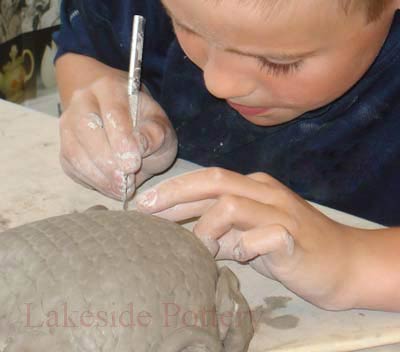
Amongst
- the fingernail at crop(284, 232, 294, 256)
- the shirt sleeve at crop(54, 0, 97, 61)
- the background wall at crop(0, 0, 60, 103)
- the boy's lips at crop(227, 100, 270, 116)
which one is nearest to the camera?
the fingernail at crop(284, 232, 294, 256)

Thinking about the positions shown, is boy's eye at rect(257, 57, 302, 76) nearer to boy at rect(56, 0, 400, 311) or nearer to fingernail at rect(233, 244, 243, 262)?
boy at rect(56, 0, 400, 311)

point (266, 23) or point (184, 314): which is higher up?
point (266, 23)

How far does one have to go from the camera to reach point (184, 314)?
0.43 meters

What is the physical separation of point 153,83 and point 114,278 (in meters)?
0.53

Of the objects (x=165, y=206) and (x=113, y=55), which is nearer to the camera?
(x=165, y=206)

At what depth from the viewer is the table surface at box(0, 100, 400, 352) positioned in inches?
20.3

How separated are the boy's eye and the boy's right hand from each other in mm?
167

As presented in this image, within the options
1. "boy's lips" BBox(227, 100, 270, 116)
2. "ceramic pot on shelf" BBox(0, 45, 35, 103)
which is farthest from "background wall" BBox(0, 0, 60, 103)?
"boy's lips" BBox(227, 100, 270, 116)

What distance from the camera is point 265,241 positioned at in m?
0.50

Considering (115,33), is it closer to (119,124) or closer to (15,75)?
(119,124)

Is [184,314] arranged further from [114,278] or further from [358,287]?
[358,287]

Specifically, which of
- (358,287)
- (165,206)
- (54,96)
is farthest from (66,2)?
(54,96)

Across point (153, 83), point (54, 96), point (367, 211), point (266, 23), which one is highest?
point (266, 23)

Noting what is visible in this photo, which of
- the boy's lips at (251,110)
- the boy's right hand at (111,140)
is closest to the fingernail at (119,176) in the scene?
the boy's right hand at (111,140)
